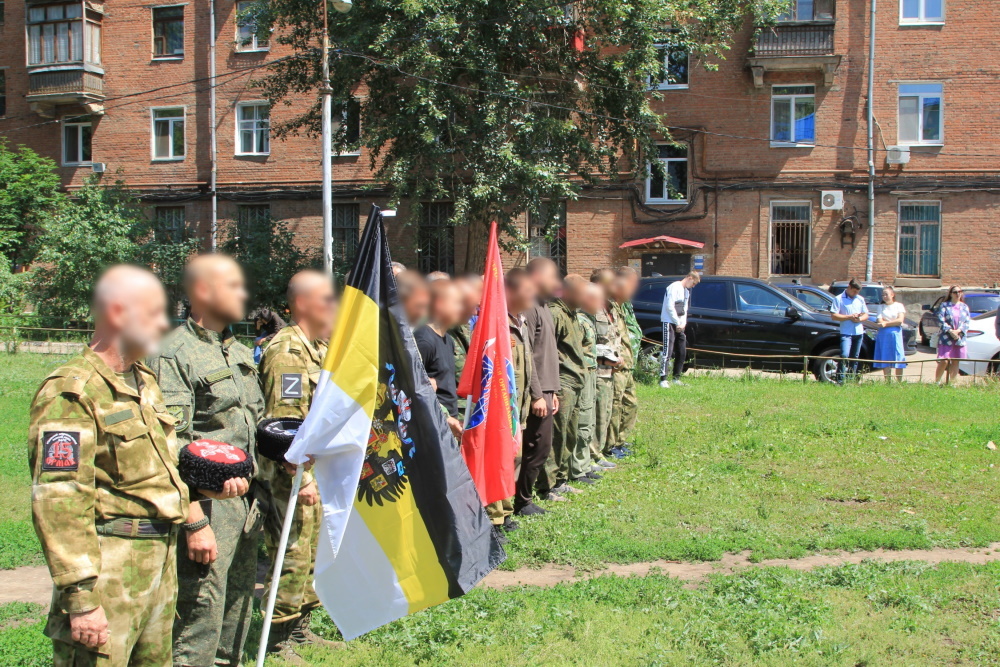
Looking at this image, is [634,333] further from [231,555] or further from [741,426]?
[231,555]

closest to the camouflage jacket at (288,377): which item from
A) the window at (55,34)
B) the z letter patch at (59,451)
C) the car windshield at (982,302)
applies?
the z letter patch at (59,451)

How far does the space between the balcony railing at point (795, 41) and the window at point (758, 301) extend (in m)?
13.0

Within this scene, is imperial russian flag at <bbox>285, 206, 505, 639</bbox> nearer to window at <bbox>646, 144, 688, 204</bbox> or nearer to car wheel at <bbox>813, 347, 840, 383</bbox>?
car wheel at <bbox>813, 347, 840, 383</bbox>

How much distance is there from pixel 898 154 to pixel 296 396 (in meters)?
25.5

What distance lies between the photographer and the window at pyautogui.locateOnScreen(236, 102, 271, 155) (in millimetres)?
29328

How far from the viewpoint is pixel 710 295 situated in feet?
51.6

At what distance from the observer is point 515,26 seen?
20078 mm

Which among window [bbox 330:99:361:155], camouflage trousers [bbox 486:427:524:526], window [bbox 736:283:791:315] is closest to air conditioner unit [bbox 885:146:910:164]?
window [bbox 736:283:791:315]

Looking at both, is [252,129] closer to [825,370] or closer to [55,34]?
[55,34]

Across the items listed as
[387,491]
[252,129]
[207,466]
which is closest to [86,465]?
[207,466]

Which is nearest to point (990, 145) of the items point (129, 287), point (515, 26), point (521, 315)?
point (515, 26)

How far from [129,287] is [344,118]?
24.1 metres

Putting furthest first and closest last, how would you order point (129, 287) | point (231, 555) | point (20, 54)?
point (20, 54), point (231, 555), point (129, 287)

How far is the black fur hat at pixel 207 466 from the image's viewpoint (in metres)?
3.38
